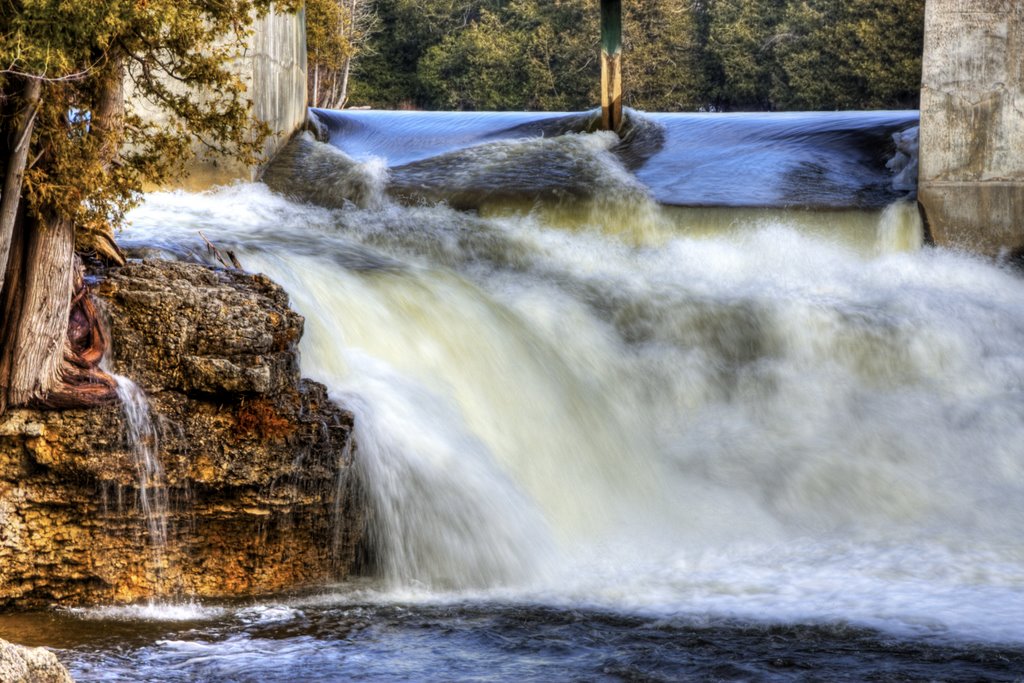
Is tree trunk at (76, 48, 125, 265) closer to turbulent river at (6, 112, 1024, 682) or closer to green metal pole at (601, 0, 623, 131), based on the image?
turbulent river at (6, 112, 1024, 682)

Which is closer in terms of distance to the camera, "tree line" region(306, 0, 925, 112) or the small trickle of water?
the small trickle of water

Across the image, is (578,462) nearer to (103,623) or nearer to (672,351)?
(672,351)

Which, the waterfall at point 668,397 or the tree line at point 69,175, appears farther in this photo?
the waterfall at point 668,397

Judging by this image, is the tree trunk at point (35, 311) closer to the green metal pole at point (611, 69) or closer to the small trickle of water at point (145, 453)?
the small trickle of water at point (145, 453)

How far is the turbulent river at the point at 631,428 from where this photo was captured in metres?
4.94

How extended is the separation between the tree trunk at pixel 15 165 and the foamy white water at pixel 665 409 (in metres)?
1.75

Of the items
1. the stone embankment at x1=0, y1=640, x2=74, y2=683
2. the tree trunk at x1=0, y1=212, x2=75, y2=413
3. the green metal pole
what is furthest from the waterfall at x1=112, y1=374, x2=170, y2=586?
the green metal pole

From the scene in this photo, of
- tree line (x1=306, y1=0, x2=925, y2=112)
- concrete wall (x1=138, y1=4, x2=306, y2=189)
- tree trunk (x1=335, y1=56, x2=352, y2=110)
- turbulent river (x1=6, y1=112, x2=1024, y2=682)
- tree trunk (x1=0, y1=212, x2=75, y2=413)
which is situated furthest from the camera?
tree trunk (x1=335, y1=56, x2=352, y2=110)

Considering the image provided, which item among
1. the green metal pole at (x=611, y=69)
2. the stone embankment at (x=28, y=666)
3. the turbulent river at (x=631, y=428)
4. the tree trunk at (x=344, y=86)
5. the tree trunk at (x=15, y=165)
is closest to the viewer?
the stone embankment at (x=28, y=666)

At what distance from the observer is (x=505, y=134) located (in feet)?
49.9

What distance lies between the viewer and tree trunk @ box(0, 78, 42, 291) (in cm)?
510

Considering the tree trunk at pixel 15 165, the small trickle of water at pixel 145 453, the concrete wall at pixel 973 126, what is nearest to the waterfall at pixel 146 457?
the small trickle of water at pixel 145 453

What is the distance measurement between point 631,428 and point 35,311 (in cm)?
374

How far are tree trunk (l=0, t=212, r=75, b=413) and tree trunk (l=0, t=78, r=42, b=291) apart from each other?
0.16 m
